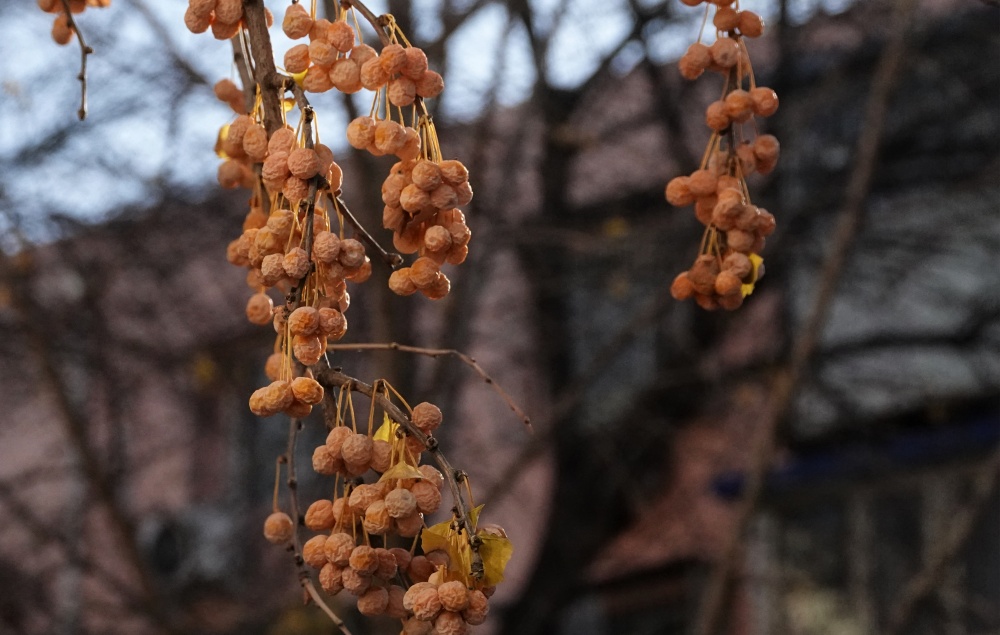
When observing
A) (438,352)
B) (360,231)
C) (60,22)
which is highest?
(60,22)

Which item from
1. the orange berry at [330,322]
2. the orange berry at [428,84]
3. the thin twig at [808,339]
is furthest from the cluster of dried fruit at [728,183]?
the thin twig at [808,339]

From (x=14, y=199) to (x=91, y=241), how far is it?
2.44 ft

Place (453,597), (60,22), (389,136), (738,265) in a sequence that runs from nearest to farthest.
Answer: (453,597), (389,136), (738,265), (60,22)

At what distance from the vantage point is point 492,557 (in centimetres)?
111

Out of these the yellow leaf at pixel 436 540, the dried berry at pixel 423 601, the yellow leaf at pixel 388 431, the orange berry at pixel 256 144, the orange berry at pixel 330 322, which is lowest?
the dried berry at pixel 423 601

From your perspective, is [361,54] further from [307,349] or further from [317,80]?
[307,349]

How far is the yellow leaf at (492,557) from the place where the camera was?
1.11 metres

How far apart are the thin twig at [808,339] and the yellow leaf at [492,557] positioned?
295cm

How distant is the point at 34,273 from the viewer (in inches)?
214

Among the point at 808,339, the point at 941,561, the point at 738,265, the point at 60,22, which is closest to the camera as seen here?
the point at 738,265

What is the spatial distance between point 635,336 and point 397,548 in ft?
13.2

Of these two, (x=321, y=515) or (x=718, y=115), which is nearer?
(x=321, y=515)

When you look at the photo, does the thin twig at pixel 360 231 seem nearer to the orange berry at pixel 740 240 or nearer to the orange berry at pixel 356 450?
the orange berry at pixel 356 450

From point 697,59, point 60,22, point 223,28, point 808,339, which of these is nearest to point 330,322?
point 223,28
